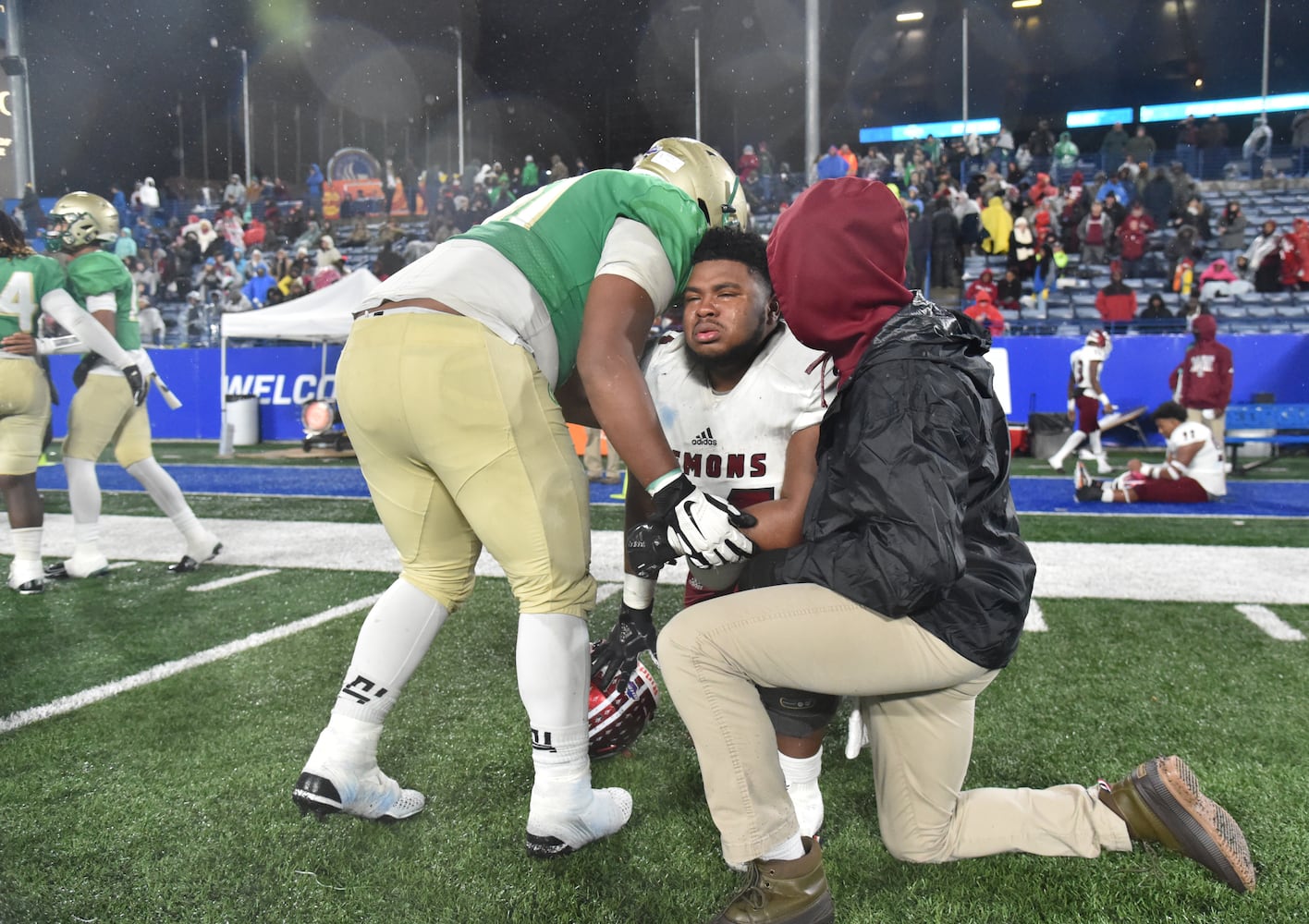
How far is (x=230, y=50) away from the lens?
25.7 meters

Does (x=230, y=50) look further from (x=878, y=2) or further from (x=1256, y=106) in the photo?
(x=1256, y=106)

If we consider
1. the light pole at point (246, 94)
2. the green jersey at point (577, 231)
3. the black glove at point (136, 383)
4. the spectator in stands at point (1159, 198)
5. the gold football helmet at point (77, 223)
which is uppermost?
the light pole at point (246, 94)

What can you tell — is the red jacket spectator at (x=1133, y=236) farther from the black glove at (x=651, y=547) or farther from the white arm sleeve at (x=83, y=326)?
the black glove at (x=651, y=547)

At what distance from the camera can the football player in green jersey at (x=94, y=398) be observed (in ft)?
17.1

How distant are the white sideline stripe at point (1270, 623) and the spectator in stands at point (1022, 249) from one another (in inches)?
467

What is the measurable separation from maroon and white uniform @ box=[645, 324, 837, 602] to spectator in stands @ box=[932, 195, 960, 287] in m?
12.8

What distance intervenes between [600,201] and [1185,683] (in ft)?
8.74

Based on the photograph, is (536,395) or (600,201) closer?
(536,395)

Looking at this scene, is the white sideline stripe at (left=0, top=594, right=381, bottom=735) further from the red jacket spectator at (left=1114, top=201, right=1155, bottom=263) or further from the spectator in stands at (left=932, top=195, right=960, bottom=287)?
the red jacket spectator at (left=1114, top=201, right=1155, bottom=263)

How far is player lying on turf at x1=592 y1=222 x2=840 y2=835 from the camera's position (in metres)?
2.24

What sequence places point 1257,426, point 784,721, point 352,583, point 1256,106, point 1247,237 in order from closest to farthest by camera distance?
point 784,721
point 352,583
point 1257,426
point 1247,237
point 1256,106

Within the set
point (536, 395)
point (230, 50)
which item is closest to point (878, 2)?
point (230, 50)

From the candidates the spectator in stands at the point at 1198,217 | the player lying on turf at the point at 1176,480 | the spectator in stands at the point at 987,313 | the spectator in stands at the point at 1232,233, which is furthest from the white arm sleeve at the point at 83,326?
the spectator in stands at the point at 1232,233

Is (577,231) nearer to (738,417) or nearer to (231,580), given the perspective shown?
(738,417)
